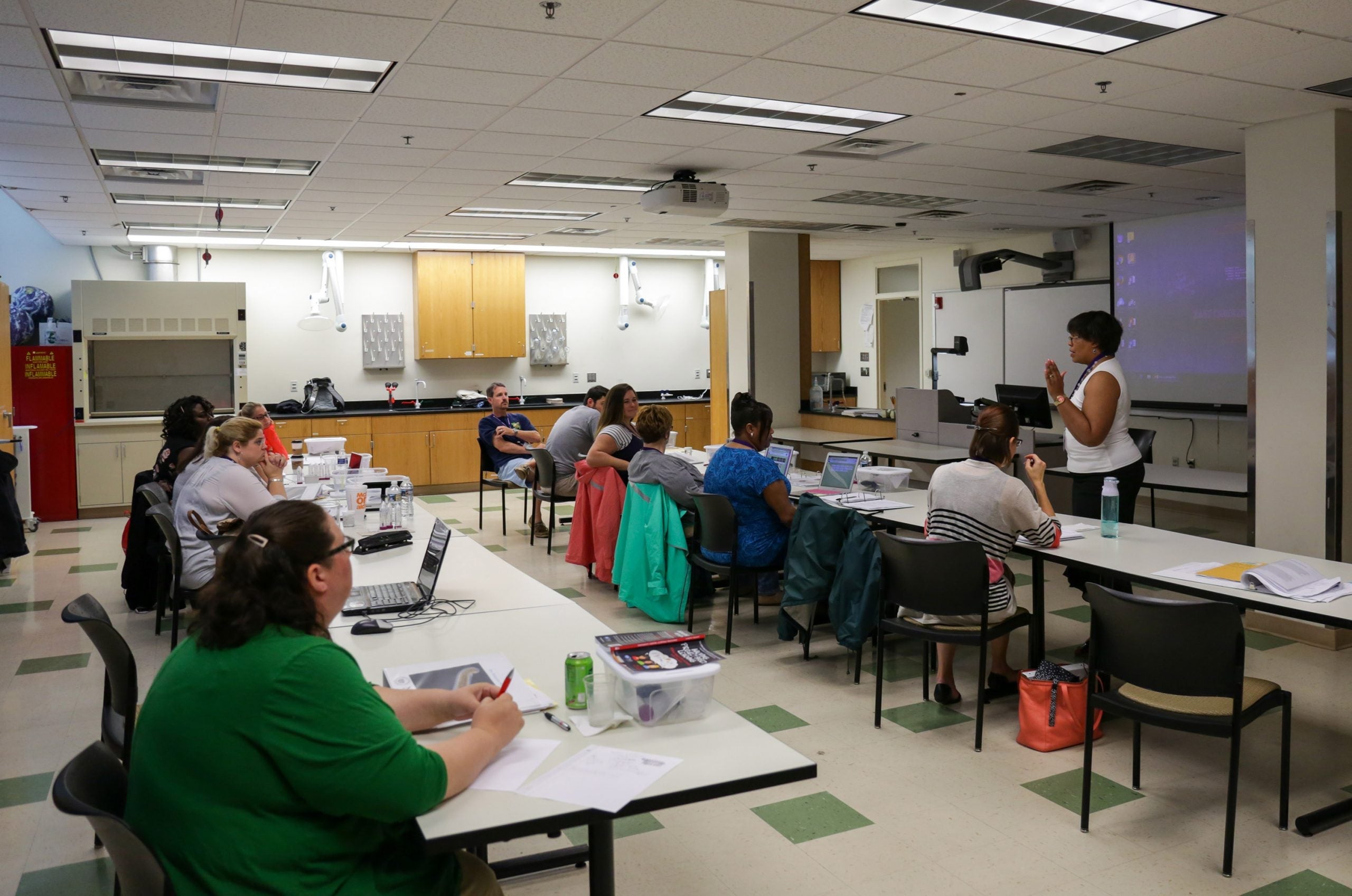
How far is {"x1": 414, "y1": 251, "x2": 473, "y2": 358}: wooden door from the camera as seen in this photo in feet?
37.0

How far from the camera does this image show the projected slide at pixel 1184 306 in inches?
352

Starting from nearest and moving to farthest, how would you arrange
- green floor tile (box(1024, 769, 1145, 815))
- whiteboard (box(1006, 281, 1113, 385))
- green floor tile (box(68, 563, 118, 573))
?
1. green floor tile (box(1024, 769, 1145, 815))
2. green floor tile (box(68, 563, 118, 573))
3. whiteboard (box(1006, 281, 1113, 385))

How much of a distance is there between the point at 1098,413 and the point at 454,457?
7.87m

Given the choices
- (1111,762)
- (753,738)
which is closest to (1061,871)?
(1111,762)

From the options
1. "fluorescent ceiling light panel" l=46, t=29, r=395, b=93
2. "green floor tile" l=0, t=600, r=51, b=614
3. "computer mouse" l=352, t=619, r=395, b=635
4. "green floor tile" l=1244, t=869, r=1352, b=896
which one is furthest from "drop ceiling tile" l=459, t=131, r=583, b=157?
"green floor tile" l=1244, t=869, r=1352, b=896

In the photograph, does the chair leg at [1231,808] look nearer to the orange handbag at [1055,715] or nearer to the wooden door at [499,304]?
the orange handbag at [1055,715]

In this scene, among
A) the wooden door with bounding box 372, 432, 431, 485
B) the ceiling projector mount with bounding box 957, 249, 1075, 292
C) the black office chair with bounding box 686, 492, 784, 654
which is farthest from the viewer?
the wooden door with bounding box 372, 432, 431, 485

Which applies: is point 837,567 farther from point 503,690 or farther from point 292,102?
point 292,102

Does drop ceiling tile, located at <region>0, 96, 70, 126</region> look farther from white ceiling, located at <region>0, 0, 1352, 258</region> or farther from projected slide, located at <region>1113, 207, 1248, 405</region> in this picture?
projected slide, located at <region>1113, 207, 1248, 405</region>

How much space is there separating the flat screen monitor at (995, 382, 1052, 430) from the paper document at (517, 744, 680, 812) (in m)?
6.56

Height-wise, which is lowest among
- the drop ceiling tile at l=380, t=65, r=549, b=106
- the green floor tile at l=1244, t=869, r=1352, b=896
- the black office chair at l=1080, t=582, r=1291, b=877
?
the green floor tile at l=1244, t=869, r=1352, b=896

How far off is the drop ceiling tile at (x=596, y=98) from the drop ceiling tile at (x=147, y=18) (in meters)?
1.47

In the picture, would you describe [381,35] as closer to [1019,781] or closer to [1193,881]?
[1019,781]

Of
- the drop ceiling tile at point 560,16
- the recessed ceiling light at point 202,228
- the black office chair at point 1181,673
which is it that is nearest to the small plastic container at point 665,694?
the black office chair at point 1181,673
